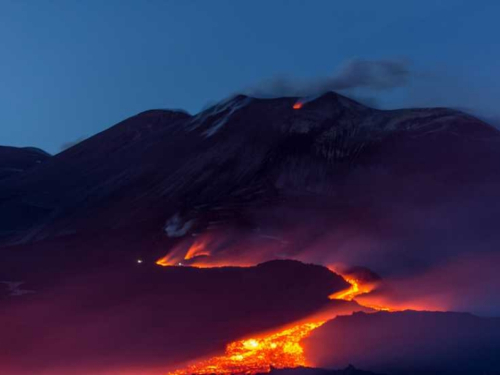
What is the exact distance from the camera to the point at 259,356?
54.2 feet

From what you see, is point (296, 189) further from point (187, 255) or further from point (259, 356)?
point (259, 356)

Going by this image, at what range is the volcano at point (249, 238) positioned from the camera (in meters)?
18.9

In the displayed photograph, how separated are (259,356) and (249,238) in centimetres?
1676

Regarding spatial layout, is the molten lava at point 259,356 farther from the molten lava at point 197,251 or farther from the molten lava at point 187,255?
the molten lava at point 197,251

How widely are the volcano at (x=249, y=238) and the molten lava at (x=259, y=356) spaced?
0.08 meters

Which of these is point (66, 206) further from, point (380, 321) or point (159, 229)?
point (380, 321)

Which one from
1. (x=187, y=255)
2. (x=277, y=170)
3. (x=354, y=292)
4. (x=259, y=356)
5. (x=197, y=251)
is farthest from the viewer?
(x=277, y=170)

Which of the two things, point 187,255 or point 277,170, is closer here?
point 187,255

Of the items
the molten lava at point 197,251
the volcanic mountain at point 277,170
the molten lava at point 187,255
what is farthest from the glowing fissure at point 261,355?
the volcanic mountain at point 277,170

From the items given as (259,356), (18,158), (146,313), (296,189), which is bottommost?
(259,356)

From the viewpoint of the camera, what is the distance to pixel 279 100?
54.5 meters

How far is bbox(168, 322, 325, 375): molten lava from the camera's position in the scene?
50.7ft

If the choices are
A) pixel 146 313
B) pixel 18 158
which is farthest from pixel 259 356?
pixel 18 158

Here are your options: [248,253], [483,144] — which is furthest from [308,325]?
[483,144]
